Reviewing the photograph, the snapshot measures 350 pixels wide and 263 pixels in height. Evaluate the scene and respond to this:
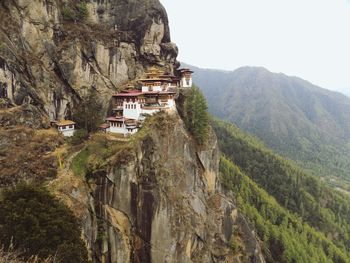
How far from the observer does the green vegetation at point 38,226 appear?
22.7m

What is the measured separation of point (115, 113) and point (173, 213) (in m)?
24.2

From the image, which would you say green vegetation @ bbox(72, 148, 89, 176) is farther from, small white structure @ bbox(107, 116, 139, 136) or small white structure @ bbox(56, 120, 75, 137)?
small white structure @ bbox(107, 116, 139, 136)

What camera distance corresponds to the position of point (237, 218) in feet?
202

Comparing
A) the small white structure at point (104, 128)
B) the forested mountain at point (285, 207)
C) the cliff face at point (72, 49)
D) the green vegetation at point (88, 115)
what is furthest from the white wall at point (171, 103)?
the forested mountain at point (285, 207)

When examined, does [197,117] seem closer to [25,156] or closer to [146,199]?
[146,199]

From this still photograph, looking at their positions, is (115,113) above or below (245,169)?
above

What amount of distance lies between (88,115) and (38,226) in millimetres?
32620

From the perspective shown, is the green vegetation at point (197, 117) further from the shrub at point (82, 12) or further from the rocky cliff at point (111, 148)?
the shrub at point (82, 12)

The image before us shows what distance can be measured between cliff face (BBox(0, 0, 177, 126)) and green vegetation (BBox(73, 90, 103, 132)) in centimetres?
225

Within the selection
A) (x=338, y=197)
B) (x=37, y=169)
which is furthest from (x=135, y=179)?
(x=338, y=197)

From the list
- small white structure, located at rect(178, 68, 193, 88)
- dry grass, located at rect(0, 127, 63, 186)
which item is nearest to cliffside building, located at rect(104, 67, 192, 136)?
small white structure, located at rect(178, 68, 193, 88)

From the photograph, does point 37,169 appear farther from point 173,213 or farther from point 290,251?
point 290,251

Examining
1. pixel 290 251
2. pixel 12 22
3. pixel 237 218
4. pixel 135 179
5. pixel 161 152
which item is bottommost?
pixel 290 251

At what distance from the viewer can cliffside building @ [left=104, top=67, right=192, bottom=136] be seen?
52875 mm
